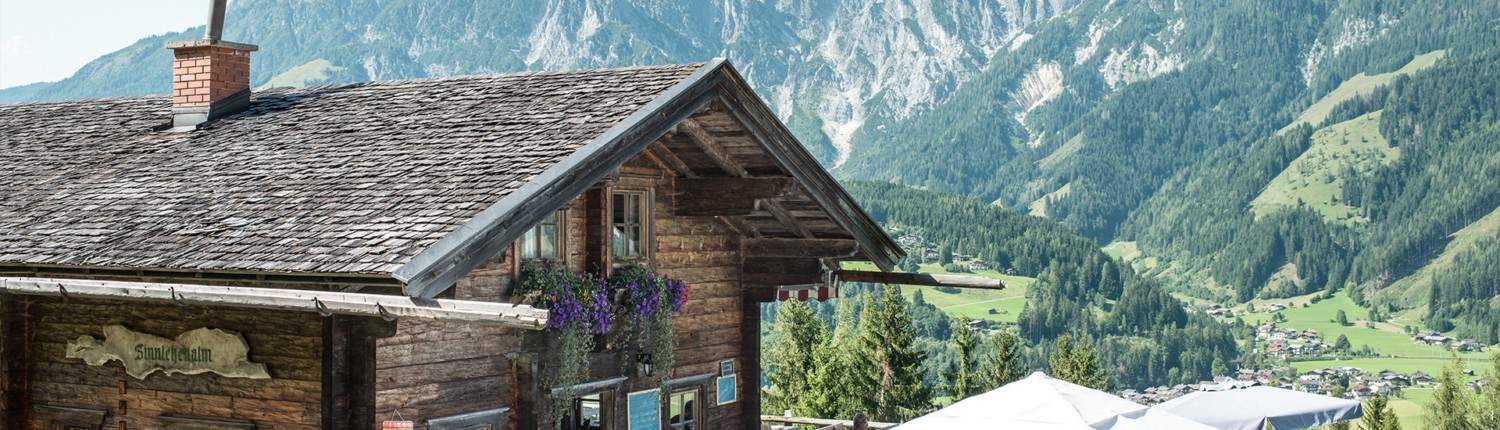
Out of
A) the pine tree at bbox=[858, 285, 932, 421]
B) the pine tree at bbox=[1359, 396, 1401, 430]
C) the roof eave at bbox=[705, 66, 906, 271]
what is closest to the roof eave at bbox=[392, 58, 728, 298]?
the roof eave at bbox=[705, 66, 906, 271]

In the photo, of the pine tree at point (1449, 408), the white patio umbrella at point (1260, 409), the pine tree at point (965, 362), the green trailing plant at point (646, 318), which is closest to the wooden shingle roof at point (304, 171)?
the green trailing plant at point (646, 318)

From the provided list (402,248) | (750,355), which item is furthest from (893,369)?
(402,248)

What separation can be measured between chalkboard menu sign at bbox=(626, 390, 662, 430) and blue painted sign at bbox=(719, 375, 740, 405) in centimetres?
126

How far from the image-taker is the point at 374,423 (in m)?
9.84

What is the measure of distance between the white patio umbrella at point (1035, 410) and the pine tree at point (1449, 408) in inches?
3985

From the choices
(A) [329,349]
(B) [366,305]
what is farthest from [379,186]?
(B) [366,305]

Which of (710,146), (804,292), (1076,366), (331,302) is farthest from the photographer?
(1076,366)

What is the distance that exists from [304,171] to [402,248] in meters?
2.63

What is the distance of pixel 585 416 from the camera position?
13969 mm

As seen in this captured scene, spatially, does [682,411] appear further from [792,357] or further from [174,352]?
[792,357]

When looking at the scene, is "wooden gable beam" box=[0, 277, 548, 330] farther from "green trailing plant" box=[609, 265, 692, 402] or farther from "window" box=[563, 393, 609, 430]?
"window" box=[563, 393, 609, 430]

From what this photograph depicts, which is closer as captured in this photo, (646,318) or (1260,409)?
(646,318)

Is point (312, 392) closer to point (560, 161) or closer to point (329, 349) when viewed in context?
point (329, 349)

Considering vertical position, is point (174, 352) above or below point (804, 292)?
below
